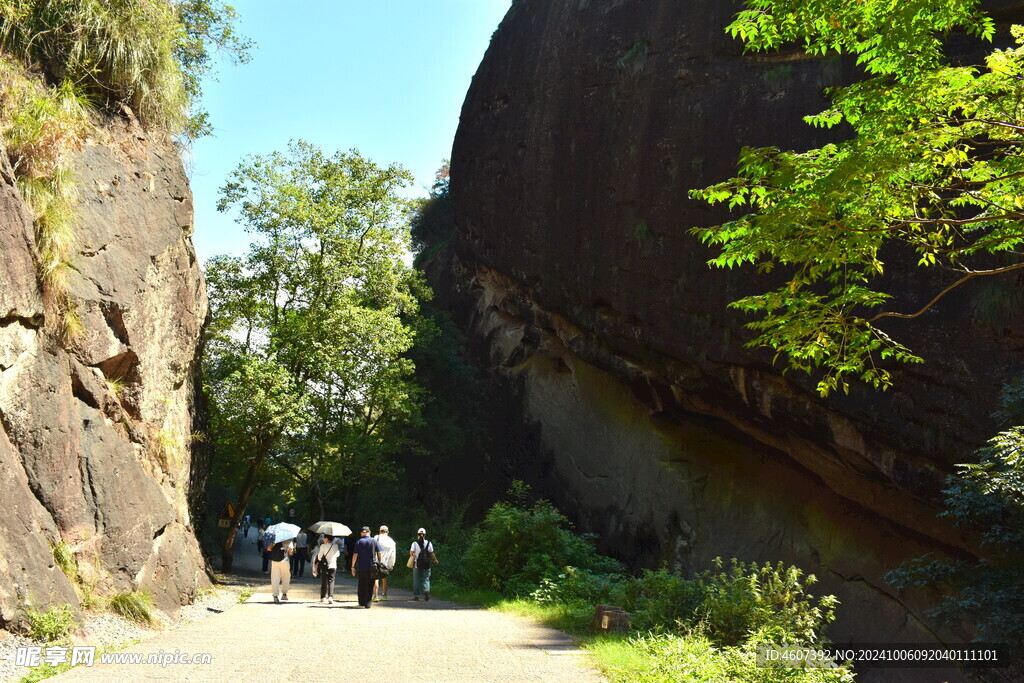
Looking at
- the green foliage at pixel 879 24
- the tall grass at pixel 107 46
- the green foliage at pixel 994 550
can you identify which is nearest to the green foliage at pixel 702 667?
the green foliage at pixel 994 550

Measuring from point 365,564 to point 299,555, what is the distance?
10.0m

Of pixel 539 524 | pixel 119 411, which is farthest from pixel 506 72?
pixel 119 411

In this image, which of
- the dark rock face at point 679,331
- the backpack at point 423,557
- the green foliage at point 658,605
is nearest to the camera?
the green foliage at point 658,605

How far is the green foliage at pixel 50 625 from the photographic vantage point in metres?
7.11

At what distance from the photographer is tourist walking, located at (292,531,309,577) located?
22.1 meters

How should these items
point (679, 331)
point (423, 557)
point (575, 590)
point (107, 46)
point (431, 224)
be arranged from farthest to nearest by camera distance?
point (431, 224) < point (679, 331) < point (423, 557) < point (575, 590) < point (107, 46)

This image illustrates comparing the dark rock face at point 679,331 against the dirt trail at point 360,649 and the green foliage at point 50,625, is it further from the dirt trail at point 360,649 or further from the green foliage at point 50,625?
the green foliage at point 50,625

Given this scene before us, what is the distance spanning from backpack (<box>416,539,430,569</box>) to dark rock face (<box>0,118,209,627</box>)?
3871mm

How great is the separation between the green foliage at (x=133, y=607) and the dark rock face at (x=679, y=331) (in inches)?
426

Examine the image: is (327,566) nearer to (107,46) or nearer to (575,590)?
(575,590)

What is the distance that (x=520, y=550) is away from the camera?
16547mm

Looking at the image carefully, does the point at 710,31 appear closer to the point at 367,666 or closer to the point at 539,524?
the point at 539,524

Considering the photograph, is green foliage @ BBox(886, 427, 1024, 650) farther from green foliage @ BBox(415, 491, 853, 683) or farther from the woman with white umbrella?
the woman with white umbrella

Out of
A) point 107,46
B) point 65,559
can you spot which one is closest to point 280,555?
point 65,559
